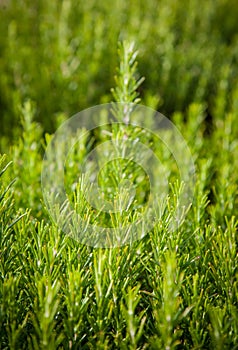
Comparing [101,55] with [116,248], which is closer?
[116,248]

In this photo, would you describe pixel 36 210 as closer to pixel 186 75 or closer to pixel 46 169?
pixel 46 169

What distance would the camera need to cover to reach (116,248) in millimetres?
1032

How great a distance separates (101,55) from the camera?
102 inches

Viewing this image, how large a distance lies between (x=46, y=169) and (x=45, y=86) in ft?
3.20

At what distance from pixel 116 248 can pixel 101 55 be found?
5.82ft

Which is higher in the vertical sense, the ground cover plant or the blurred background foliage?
the blurred background foliage

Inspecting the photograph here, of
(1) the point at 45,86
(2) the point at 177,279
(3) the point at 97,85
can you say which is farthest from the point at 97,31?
(2) the point at 177,279

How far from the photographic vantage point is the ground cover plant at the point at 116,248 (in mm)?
928

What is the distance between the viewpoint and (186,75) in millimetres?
2580

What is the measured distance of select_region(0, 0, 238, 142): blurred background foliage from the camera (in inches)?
95.0

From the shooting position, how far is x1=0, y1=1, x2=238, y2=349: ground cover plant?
93 centimetres

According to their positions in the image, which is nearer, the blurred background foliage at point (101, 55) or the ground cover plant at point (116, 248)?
the ground cover plant at point (116, 248)

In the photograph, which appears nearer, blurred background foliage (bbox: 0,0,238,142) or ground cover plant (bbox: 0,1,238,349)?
ground cover plant (bbox: 0,1,238,349)

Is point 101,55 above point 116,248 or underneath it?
above
